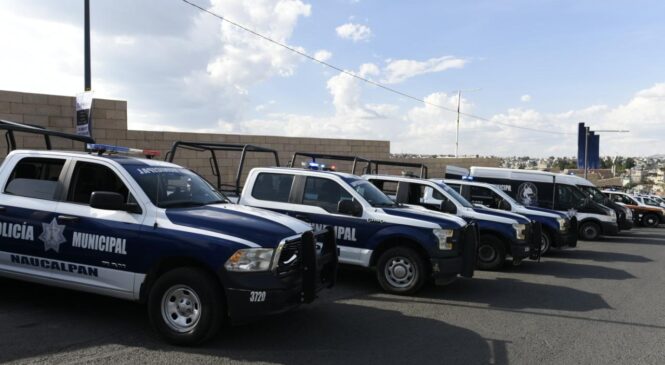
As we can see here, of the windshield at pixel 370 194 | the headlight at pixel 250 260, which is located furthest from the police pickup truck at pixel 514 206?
the headlight at pixel 250 260

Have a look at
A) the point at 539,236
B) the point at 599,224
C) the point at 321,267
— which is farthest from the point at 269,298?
the point at 599,224

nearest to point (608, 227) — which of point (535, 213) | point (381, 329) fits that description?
point (535, 213)

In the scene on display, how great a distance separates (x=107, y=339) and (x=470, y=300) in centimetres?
488

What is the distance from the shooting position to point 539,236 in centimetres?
1068

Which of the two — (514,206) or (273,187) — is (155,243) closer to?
(273,187)

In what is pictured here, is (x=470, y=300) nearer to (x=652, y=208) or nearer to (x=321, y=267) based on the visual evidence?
(x=321, y=267)

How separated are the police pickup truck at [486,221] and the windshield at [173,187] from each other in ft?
15.8

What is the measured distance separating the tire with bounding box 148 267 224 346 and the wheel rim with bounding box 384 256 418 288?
348 centimetres

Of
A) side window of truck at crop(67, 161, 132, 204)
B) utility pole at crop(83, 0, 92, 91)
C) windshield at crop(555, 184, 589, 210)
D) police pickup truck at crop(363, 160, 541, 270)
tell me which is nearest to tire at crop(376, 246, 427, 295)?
police pickup truck at crop(363, 160, 541, 270)

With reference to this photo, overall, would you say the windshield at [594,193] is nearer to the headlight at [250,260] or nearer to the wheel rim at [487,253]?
the wheel rim at [487,253]

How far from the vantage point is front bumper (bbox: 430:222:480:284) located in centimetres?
751

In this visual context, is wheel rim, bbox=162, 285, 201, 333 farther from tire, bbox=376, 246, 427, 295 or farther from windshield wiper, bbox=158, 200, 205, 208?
tire, bbox=376, 246, 427, 295

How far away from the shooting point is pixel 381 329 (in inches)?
230

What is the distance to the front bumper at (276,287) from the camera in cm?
476
